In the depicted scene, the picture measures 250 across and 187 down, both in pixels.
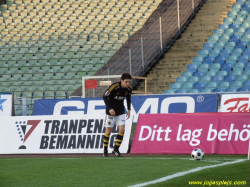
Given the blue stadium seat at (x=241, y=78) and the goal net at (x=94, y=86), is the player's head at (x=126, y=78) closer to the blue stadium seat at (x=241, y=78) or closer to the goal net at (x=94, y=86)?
the goal net at (x=94, y=86)

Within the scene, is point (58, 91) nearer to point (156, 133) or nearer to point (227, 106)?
point (227, 106)

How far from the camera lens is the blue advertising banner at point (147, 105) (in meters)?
19.1

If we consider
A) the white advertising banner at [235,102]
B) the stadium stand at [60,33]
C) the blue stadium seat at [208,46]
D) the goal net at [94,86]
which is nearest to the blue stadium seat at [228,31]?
the blue stadium seat at [208,46]

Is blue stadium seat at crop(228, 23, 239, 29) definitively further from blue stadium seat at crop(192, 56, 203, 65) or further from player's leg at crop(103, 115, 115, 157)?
player's leg at crop(103, 115, 115, 157)

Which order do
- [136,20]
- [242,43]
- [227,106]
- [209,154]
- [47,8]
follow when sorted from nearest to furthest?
[209,154]
[227,106]
[242,43]
[136,20]
[47,8]

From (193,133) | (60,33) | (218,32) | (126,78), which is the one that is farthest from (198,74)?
(126,78)

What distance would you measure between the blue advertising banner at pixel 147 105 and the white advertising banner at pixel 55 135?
462cm

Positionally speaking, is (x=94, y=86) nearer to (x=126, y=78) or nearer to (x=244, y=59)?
(x=244, y=59)

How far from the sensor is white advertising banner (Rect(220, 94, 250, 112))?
60.4 feet

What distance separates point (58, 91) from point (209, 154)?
1377cm

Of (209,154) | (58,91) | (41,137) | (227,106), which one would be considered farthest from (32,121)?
(58,91)

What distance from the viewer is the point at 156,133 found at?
13.4 m

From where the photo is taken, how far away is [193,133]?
42.6ft

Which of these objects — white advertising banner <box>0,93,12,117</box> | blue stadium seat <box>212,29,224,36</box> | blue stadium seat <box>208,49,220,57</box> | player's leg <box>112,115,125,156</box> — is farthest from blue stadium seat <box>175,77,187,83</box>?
player's leg <box>112,115,125,156</box>
